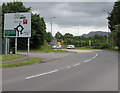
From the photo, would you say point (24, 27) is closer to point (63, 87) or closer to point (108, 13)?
point (63, 87)

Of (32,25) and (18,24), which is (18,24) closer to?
(18,24)

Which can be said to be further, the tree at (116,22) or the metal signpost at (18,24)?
the tree at (116,22)

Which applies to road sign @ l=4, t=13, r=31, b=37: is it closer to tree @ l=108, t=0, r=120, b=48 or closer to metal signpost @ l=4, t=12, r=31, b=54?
metal signpost @ l=4, t=12, r=31, b=54

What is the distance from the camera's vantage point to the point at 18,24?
1119 inches

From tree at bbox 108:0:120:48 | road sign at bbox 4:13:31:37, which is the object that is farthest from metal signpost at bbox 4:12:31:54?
tree at bbox 108:0:120:48

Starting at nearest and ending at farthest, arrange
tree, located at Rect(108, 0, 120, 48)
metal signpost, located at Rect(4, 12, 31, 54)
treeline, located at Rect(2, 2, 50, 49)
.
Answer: metal signpost, located at Rect(4, 12, 31, 54) < tree, located at Rect(108, 0, 120, 48) < treeline, located at Rect(2, 2, 50, 49)

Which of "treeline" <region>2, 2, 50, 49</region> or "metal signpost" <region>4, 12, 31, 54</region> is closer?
"metal signpost" <region>4, 12, 31, 54</region>

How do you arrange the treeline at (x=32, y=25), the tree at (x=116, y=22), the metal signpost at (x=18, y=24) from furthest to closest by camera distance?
1. the treeline at (x=32, y=25)
2. the tree at (x=116, y=22)
3. the metal signpost at (x=18, y=24)

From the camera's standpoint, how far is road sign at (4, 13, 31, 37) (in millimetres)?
28067

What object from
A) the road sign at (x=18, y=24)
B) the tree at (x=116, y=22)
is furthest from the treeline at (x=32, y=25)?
the road sign at (x=18, y=24)

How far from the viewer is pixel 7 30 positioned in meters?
29.8

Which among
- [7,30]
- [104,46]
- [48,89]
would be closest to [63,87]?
[48,89]

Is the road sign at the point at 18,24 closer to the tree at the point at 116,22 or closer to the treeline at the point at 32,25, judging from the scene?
the tree at the point at 116,22

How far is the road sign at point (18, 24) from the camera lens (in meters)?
28.1
